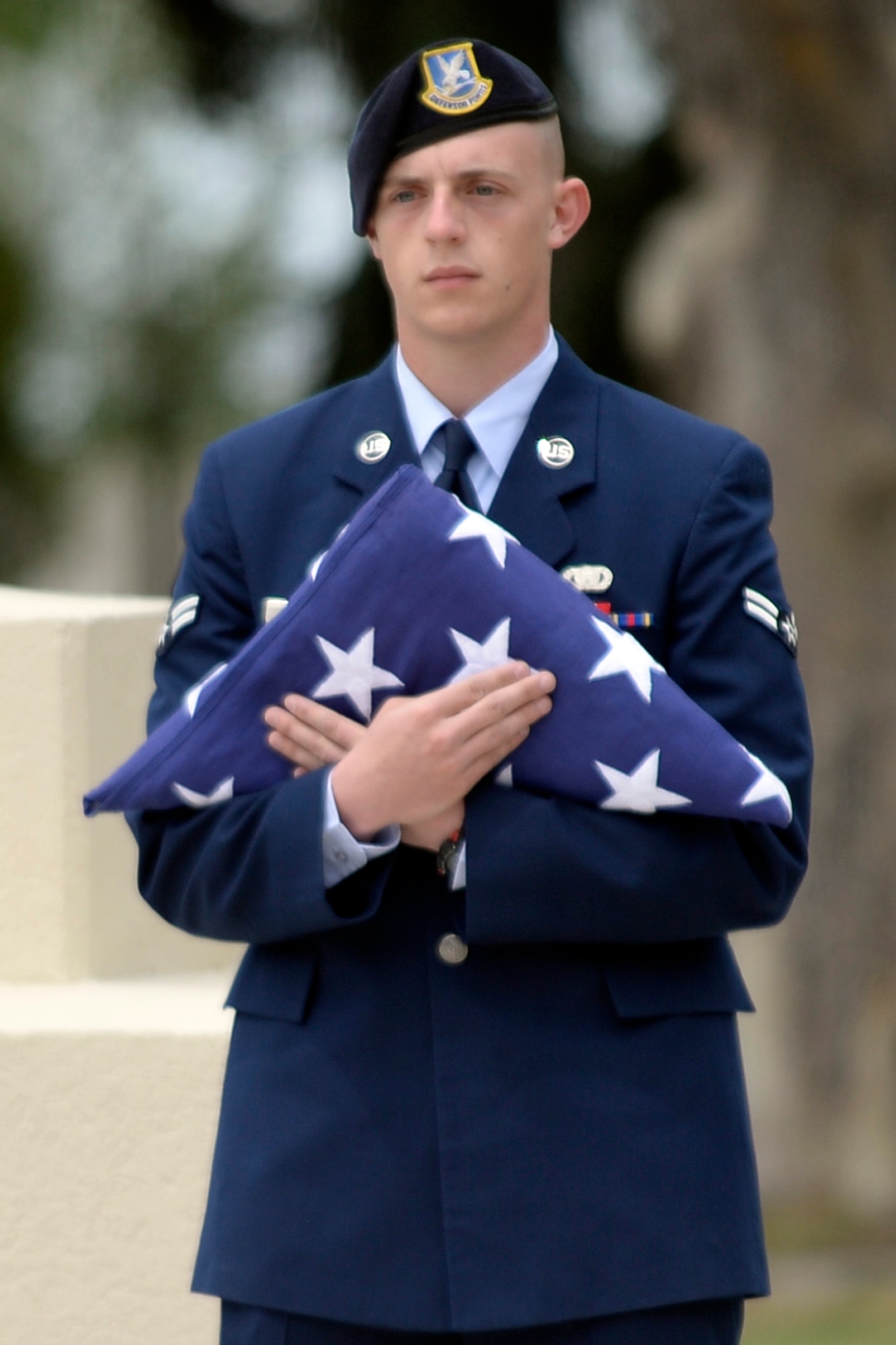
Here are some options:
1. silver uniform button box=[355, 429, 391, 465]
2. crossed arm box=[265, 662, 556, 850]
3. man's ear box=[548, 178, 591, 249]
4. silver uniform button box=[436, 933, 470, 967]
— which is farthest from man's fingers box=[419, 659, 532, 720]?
man's ear box=[548, 178, 591, 249]

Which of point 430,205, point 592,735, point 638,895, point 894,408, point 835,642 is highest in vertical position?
point 430,205

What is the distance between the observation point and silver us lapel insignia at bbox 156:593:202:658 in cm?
221

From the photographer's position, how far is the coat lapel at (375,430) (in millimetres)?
2186

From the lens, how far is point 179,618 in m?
2.21

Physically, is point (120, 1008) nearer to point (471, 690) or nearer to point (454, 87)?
point (471, 690)

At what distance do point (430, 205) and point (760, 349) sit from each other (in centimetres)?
520

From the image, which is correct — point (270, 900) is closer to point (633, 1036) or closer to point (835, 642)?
point (633, 1036)

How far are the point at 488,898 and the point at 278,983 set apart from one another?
25 centimetres

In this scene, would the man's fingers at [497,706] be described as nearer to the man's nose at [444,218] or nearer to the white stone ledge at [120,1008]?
the man's nose at [444,218]

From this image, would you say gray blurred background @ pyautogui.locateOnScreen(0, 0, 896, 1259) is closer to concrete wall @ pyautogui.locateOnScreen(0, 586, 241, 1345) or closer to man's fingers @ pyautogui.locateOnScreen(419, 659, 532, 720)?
concrete wall @ pyautogui.locateOnScreen(0, 586, 241, 1345)

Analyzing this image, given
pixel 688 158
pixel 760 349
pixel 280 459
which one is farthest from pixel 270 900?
pixel 688 158

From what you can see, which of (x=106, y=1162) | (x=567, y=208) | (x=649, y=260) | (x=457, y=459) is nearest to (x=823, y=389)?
(x=649, y=260)

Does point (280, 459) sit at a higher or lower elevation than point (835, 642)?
higher

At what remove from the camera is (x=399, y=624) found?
1.98 meters
